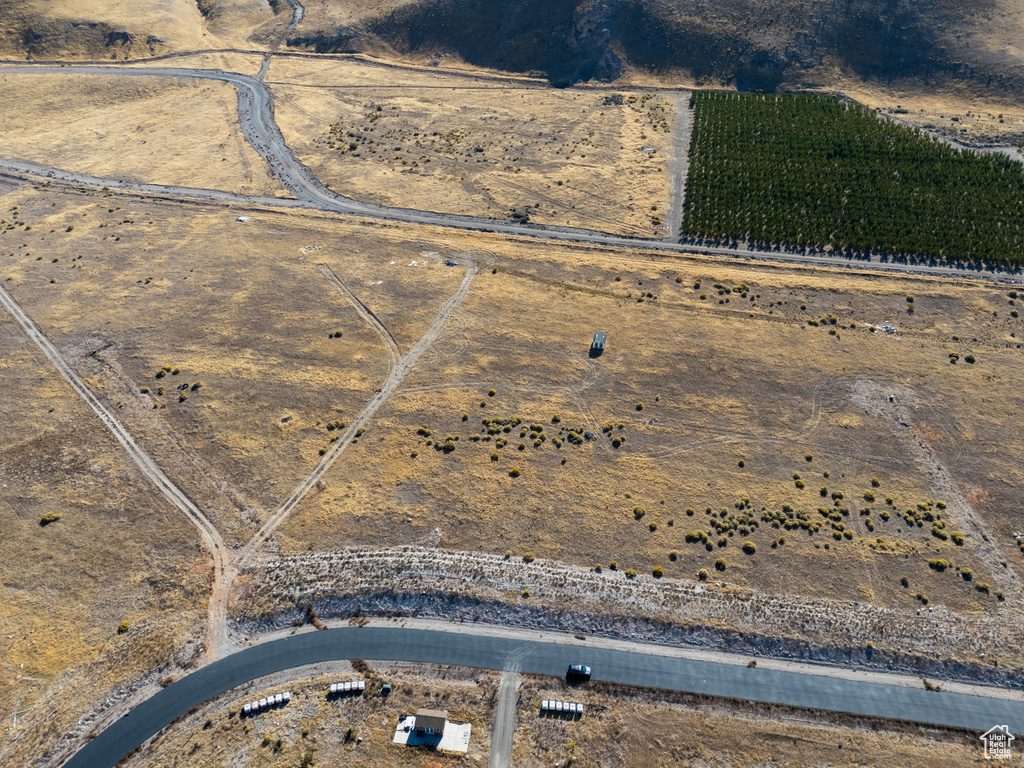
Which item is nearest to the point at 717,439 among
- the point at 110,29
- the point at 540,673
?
the point at 540,673

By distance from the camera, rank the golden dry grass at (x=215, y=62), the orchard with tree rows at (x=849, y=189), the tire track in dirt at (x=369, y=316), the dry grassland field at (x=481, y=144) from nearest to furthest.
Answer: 1. the tire track in dirt at (x=369, y=316)
2. the orchard with tree rows at (x=849, y=189)
3. the dry grassland field at (x=481, y=144)
4. the golden dry grass at (x=215, y=62)

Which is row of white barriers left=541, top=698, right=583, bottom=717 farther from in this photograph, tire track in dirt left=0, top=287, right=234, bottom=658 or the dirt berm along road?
the dirt berm along road

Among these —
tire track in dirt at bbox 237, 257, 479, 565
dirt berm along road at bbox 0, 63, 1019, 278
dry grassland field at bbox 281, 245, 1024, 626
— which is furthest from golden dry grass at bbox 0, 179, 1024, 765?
dirt berm along road at bbox 0, 63, 1019, 278

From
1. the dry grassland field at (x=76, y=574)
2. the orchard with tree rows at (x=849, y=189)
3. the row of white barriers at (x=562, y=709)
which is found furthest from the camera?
the orchard with tree rows at (x=849, y=189)

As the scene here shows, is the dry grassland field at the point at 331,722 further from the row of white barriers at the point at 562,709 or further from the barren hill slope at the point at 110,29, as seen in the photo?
the barren hill slope at the point at 110,29

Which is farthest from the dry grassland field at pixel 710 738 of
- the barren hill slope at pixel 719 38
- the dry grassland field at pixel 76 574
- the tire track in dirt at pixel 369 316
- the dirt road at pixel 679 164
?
the barren hill slope at pixel 719 38

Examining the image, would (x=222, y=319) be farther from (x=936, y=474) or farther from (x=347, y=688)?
(x=936, y=474)
